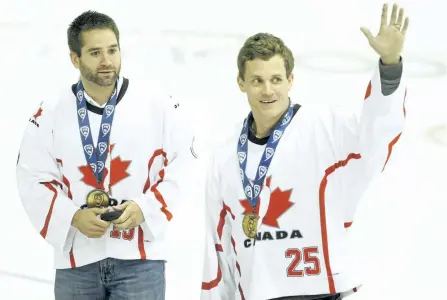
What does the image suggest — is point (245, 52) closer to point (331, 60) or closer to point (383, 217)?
point (383, 217)

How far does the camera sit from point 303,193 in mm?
2422

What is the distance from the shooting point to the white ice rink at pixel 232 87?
3.52m

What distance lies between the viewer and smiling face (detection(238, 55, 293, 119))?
244 cm

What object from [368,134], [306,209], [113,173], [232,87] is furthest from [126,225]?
[232,87]

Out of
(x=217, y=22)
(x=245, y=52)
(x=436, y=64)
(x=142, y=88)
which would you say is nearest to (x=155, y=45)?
(x=217, y=22)

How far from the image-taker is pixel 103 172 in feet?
8.79

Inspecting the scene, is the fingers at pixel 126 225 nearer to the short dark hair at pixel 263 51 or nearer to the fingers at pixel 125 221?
the fingers at pixel 125 221

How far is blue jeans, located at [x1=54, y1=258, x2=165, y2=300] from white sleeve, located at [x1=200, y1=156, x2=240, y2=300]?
207 millimetres

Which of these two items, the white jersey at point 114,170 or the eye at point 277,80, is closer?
the eye at point 277,80

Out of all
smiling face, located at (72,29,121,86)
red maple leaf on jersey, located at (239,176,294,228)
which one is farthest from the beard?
red maple leaf on jersey, located at (239,176,294,228)

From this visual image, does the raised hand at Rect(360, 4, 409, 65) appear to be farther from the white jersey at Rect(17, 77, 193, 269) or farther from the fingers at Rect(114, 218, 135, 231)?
the fingers at Rect(114, 218, 135, 231)

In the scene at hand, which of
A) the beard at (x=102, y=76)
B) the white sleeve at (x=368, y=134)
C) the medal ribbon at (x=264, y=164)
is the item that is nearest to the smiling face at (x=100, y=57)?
the beard at (x=102, y=76)

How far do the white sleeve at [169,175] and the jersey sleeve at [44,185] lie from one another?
0.20m

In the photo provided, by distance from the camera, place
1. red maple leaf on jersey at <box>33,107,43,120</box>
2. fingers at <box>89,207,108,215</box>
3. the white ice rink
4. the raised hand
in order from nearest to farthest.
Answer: the raised hand → fingers at <box>89,207,108,215</box> → red maple leaf on jersey at <box>33,107,43,120</box> → the white ice rink
